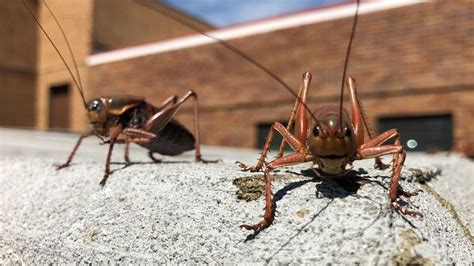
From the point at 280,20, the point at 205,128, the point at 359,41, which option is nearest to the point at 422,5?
the point at 359,41

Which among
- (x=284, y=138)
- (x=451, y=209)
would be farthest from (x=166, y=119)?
(x=451, y=209)

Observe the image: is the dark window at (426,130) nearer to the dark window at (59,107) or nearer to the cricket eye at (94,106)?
the cricket eye at (94,106)

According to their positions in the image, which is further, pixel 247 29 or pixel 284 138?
pixel 247 29

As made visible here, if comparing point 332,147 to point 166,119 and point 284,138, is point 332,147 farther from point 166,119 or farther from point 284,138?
point 166,119

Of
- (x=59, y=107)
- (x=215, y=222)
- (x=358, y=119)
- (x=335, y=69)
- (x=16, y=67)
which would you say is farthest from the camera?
(x=16, y=67)

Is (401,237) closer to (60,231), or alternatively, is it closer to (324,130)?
(324,130)

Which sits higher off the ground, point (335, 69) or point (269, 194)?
point (335, 69)
